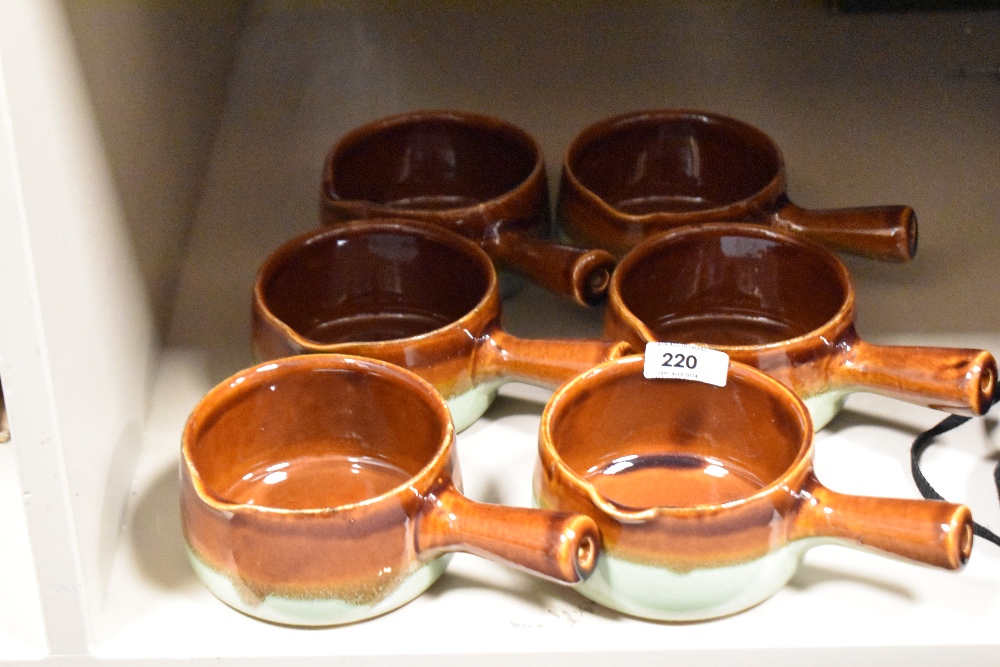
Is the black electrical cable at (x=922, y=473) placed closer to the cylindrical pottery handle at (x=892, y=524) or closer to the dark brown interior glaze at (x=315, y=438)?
the cylindrical pottery handle at (x=892, y=524)

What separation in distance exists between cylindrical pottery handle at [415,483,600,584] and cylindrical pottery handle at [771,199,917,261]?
11.2 inches

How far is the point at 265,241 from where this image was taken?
812 millimetres

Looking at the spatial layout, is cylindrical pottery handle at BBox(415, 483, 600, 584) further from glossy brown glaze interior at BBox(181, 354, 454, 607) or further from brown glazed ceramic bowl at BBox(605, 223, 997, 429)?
brown glazed ceramic bowl at BBox(605, 223, 997, 429)

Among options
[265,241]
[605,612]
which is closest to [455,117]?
[265,241]

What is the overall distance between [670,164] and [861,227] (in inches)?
6.3

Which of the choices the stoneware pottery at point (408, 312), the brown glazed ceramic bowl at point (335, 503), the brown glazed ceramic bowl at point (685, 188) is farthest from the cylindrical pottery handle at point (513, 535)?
the brown glazed ceramic bowl at point (685, 188)

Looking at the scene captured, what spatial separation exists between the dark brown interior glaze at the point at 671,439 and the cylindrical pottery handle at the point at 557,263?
92 mm

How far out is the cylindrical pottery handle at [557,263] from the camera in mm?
686

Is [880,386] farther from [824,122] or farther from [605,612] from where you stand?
[824,122]

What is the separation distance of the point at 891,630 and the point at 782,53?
1.81 feet

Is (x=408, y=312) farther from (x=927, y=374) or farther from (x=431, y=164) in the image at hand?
(x=927, y=374)

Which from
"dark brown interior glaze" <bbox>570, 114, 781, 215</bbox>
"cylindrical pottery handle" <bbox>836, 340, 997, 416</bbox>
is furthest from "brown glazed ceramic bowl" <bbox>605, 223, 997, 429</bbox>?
"dark brown interior glaze" <bbox>570, 114, 781, 215</bbox>

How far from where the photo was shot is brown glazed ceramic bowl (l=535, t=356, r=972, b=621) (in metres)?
0.50

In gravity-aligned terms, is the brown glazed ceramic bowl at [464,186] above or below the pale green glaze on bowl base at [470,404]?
above
